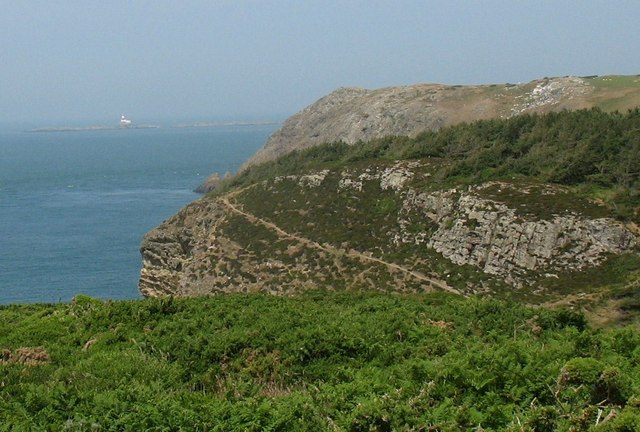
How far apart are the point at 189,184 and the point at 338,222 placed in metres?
83.2

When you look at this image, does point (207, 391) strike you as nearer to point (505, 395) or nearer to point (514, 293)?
point (505, 395)

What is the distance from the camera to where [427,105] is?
9431cm

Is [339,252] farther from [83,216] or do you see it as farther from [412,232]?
[83,216]

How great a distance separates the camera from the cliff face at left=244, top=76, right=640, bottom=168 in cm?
7781

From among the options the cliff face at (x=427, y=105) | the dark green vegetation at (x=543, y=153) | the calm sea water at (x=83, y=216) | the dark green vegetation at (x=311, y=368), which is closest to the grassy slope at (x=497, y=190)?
the dark green vegetation at (x=543, y=153)

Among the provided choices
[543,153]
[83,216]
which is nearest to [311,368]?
[543,153]

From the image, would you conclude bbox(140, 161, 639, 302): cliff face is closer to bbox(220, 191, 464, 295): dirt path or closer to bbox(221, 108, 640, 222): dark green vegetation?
bbox(220, 191, 464, 295): dirt path

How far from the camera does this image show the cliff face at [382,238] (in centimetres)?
3369

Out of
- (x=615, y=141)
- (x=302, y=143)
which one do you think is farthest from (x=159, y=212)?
(x=615, y=141)

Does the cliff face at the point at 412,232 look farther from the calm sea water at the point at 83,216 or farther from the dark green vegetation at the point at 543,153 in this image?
the calm sea water at the point at 83,216

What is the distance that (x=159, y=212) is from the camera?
90.1 metres

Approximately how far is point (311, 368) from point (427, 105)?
84661 millimetres

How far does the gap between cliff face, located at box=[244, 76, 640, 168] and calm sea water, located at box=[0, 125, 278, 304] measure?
23432 millimetres

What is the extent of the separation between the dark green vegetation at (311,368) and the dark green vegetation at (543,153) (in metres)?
22.6
